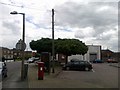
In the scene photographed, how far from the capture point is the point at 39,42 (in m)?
47.3

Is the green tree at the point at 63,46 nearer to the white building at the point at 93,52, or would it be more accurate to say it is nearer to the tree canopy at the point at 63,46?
the tree canopy at the point at 63,46

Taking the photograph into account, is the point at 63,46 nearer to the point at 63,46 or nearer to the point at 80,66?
the point at 63,46

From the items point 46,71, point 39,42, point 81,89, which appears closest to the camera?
point 81,89

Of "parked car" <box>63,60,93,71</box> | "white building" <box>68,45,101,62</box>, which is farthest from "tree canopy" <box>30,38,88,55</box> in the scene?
"white building" <box>68,45,101,62</box>

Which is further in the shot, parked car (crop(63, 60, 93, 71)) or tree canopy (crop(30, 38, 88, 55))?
tree canopy (crop(30, 38, 88, 55))

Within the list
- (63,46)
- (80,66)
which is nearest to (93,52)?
(63,46)

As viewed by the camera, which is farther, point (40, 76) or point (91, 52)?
point (91, 52)

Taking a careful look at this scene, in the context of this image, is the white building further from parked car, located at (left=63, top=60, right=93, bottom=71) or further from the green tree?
parked car, located at (left=63, top=60, right=93, bottom=71)

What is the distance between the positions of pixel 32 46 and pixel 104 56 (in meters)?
60.3

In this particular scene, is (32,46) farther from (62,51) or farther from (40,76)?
(40,76)

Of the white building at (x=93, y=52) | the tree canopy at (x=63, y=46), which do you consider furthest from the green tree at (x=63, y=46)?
A: the white building at (x=93, y=52)

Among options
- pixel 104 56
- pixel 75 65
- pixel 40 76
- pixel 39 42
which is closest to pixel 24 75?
pixel 40 76

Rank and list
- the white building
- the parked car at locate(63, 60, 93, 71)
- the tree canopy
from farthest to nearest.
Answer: the white building → the tree canopy → the parked car at locate(63, 60, 93, 71)

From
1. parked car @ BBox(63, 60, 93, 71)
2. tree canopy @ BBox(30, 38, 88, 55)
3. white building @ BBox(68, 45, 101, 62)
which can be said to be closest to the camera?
parked car @ BBox(63, 60, 93, 71)
